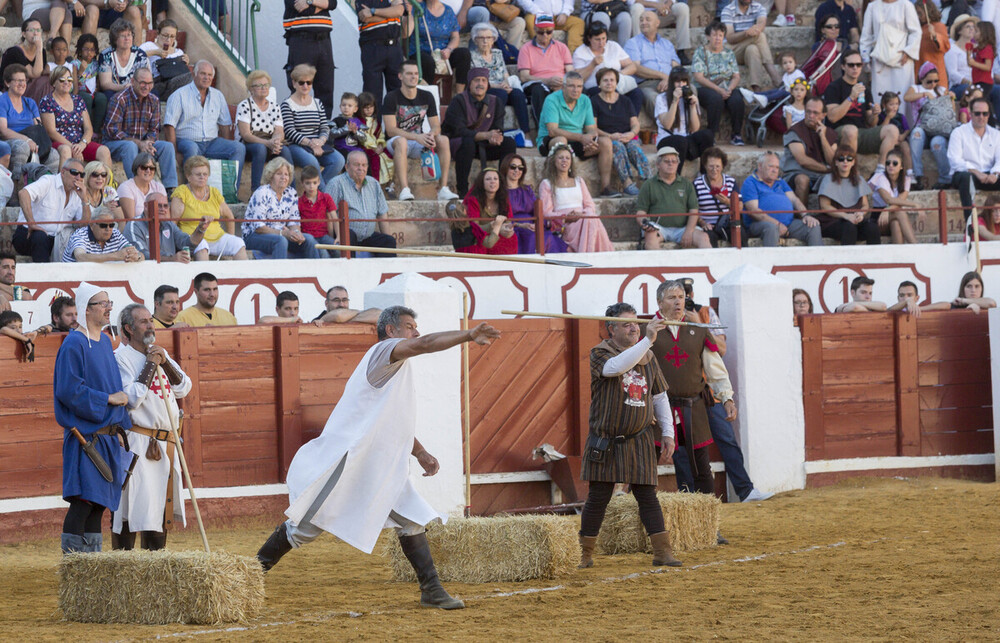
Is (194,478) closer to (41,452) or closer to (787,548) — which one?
(41,452)

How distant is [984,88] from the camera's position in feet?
56.3

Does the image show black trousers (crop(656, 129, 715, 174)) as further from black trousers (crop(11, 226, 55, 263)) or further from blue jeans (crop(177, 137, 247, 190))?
black trousers (crop(11, 226, 55, 263))

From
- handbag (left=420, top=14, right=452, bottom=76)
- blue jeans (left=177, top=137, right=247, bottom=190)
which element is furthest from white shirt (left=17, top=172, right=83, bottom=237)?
handbag (left=420, top=14, right=452, bottom=76)

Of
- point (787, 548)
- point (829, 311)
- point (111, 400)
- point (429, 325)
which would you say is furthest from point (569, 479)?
point (111, 400)

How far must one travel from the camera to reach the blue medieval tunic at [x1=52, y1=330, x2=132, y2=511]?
7773 mm

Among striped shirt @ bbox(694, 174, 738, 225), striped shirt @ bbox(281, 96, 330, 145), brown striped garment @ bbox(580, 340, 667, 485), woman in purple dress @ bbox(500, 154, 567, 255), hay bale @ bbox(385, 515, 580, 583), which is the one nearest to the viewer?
hay bale @ bbox(385, 515, 580, 583)

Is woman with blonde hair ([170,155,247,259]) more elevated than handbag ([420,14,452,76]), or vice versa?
handbag ([420,14,452,76])

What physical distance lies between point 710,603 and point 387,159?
7994mm

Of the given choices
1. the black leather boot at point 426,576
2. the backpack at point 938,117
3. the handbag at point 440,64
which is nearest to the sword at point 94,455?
the black leather boot at point 426,576

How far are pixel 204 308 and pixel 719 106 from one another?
704 centimetres

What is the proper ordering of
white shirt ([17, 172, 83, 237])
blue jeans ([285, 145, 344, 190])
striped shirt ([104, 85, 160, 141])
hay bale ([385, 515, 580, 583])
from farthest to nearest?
blue jeans ([285, 145, 344, 190]) → striped shirt ([104, 85, 160, 141]) → white shirt ([17, 172, 83, 237]) → hay bale ([385, 515, 580, 583])

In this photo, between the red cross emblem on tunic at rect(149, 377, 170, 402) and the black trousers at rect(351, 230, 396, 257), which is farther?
the black trousers at rect(351, 230, 396, 257)

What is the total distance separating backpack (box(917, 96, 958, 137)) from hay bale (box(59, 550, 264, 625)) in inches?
449

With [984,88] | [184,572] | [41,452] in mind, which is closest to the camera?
[184,572]
